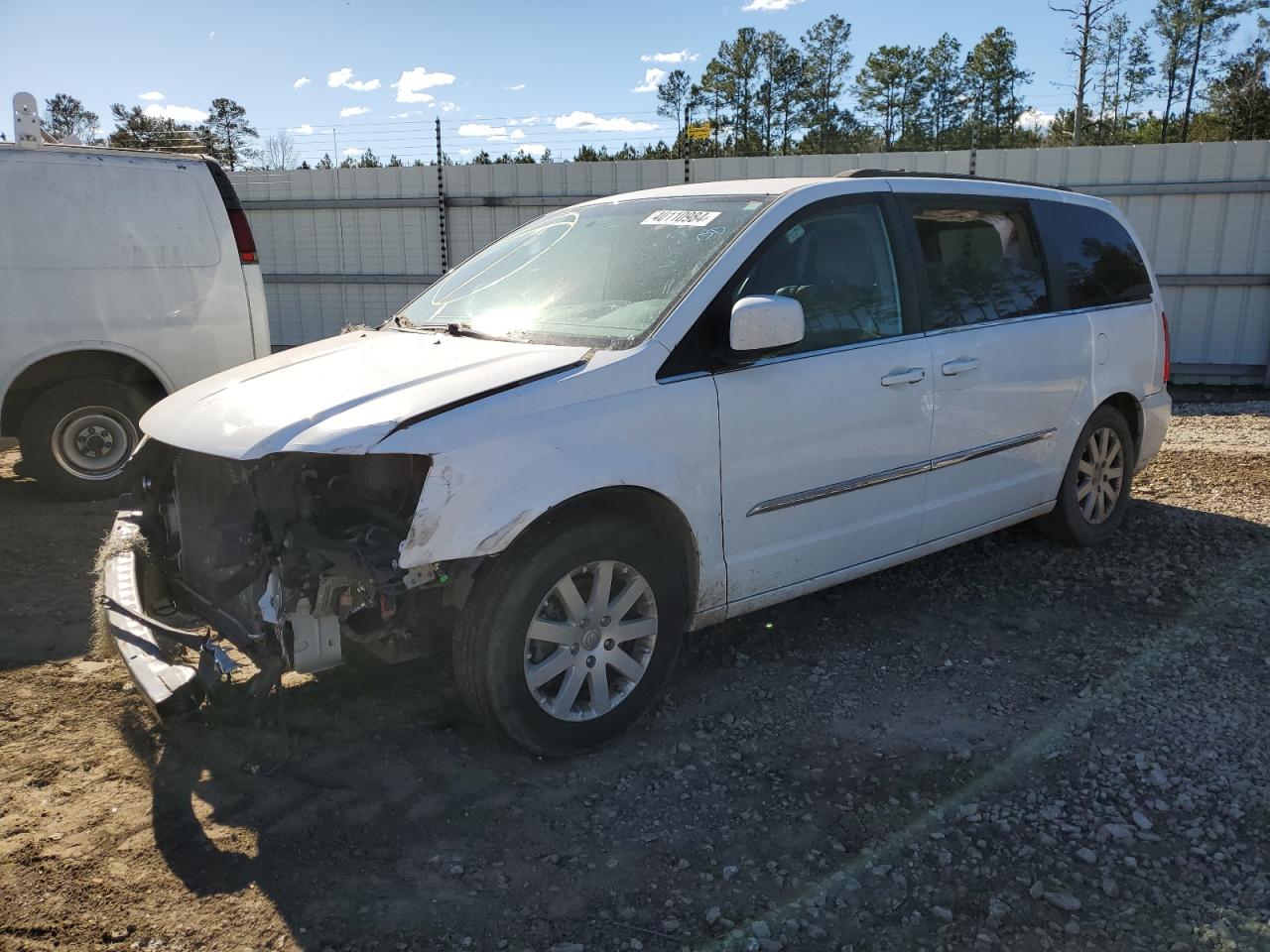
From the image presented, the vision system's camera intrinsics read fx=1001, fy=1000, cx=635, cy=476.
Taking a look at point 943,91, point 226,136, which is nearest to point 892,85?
point 943,91

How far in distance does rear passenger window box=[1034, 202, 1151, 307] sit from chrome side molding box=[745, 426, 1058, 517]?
82 cm

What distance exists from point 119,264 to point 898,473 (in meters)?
5.04

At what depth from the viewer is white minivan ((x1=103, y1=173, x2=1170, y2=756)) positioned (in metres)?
3.04

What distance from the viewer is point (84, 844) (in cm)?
292

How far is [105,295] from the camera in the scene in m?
6.29

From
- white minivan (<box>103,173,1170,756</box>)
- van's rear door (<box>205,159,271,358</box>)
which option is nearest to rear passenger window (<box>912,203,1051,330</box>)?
white minivan (<box>103,173,1170,756</box>)

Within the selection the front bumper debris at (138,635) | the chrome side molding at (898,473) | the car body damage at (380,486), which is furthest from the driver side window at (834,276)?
the front bumper debris at (138,635)

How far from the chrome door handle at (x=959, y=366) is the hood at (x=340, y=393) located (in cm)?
170

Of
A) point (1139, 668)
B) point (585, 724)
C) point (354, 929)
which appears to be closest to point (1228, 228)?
point (1139, 668)

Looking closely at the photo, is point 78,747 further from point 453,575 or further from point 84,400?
point 84,400

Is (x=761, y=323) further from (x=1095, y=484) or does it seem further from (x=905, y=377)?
(x=1095, y=484)

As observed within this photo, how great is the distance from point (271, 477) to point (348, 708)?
1.12 m

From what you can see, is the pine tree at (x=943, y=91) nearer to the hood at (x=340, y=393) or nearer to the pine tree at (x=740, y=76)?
the pine tree at (x=740, y=76)

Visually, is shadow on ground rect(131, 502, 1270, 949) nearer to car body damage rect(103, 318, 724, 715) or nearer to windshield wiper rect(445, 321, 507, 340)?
car body damage rect(103, 318, 724, 715)
